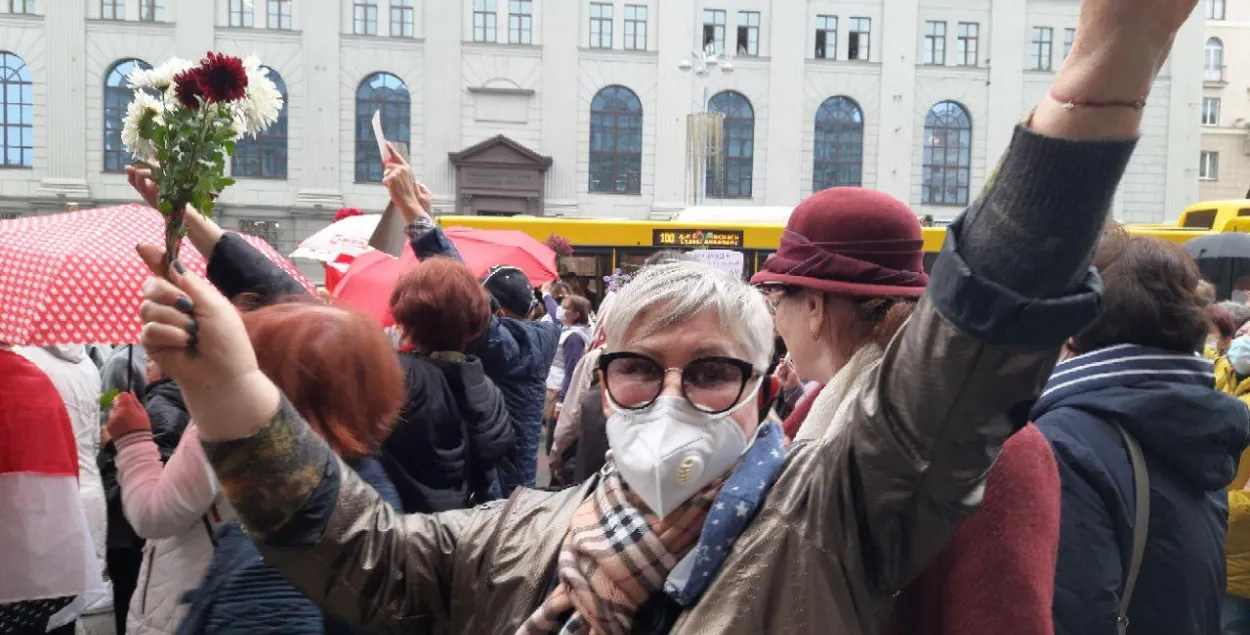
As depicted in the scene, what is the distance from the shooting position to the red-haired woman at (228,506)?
2248 mm

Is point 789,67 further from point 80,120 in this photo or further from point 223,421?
point 223,421

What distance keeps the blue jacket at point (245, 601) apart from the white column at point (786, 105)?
117 ft

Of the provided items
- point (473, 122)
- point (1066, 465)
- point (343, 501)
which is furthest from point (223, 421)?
point (473, 122)

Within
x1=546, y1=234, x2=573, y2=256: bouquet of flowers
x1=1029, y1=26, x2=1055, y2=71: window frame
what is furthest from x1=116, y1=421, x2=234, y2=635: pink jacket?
x1=1029, y1=26, x2=1055, y2=71: window frame

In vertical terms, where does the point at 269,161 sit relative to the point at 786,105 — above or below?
below

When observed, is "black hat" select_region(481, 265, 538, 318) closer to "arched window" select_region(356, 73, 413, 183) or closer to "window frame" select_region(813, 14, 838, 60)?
"arched window" select_region(356, 73, 413, 183)

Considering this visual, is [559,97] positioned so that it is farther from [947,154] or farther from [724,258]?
[724,258]

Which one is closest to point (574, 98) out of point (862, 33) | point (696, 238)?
point (862, 33)

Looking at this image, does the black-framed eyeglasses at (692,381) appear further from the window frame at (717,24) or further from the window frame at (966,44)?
the window frame at (966,44)

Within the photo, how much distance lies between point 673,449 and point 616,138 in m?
35.7

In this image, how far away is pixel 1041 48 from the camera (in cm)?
3869

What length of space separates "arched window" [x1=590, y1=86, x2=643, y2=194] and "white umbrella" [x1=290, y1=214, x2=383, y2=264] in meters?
29.2

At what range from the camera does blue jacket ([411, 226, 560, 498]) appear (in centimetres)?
493

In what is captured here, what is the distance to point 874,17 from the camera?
38281 millimetres
